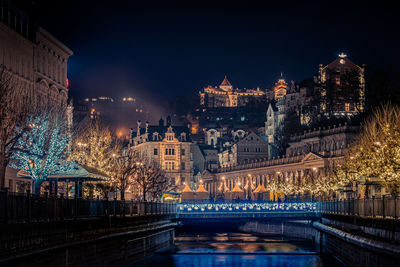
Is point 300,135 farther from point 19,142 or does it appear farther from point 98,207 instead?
point 98,207

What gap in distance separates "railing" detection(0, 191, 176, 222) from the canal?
1005 centimetres

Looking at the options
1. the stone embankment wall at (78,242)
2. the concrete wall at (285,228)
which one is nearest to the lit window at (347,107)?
the concrete wall at (285,228)

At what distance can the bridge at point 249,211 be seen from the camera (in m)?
81.1

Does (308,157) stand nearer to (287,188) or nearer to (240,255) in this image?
(287,188)

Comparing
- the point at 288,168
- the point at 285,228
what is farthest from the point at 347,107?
the point at 285,228

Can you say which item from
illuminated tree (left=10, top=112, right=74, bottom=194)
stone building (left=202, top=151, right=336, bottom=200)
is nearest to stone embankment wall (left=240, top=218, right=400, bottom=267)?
illuminated tree (left=10, top=112, right=74, bottom=194)

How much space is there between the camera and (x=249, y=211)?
274 feet

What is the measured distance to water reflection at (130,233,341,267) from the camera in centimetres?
5869

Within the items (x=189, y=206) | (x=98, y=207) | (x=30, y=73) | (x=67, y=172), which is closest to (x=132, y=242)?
(x=67, y=172)

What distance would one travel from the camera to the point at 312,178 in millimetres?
146250

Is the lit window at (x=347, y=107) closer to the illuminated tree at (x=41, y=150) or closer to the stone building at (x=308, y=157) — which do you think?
the stone building at (x=308, y=157)

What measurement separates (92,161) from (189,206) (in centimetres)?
1362

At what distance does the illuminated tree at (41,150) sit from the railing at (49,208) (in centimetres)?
719

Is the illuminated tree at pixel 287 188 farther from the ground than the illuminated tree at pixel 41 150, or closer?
closer
